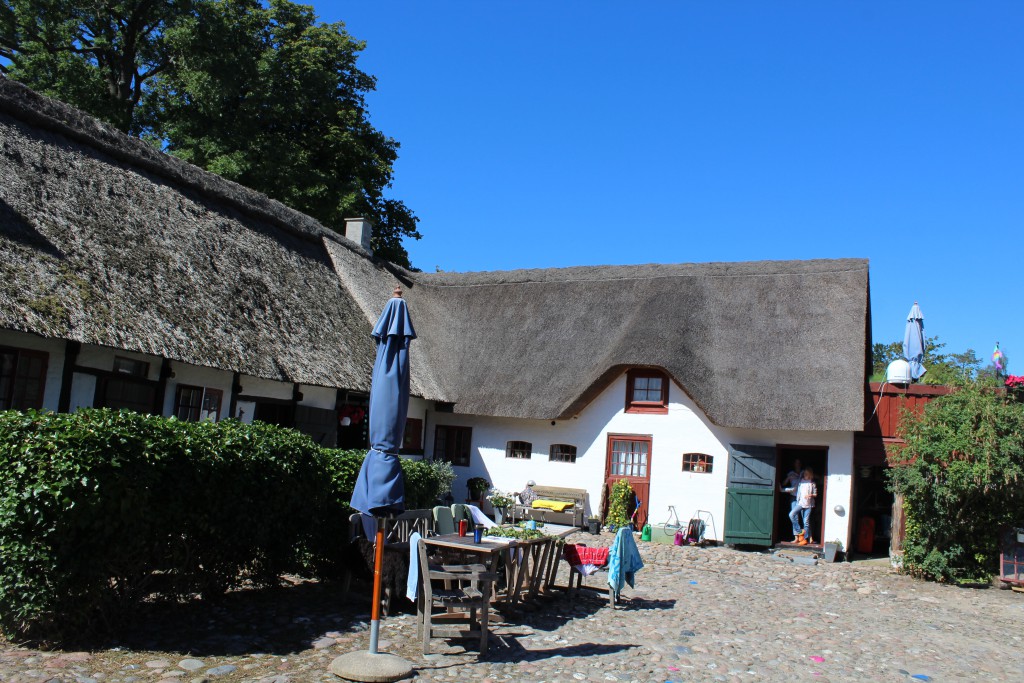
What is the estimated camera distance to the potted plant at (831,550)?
591 inches

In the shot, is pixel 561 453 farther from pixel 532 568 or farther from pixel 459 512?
pixel 532 568

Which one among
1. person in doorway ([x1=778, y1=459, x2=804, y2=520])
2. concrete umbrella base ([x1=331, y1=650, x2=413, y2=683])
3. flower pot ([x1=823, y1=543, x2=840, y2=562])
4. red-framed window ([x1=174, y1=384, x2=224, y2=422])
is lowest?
concrete umbrella base ([x1=331, y1=650, x2=413, y2=683])

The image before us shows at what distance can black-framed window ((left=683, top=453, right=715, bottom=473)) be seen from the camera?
16.9m

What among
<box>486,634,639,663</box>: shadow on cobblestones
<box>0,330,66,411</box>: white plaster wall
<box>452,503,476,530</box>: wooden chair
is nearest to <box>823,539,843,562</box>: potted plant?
<box>452,503,476,530</box>: wooden chair

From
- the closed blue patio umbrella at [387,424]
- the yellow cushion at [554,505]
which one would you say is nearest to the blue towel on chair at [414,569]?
the closed blue patio umbrella at [387,424]

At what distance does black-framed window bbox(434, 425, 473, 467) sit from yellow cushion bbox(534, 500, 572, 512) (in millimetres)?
2431

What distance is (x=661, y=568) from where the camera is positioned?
42.6 feet

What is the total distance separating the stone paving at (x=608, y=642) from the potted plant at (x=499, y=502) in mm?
5642

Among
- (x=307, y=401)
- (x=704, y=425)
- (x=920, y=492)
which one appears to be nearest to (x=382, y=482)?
(x=307, y=401)

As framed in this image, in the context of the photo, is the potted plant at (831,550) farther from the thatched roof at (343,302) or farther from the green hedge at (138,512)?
the green hedge at (138,512)

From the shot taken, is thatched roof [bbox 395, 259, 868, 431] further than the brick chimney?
No

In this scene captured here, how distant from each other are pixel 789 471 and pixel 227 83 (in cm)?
1892

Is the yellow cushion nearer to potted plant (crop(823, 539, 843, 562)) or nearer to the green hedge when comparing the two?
potted plant (crop(823, 539, 843, 562))

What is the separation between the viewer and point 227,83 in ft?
77.8
